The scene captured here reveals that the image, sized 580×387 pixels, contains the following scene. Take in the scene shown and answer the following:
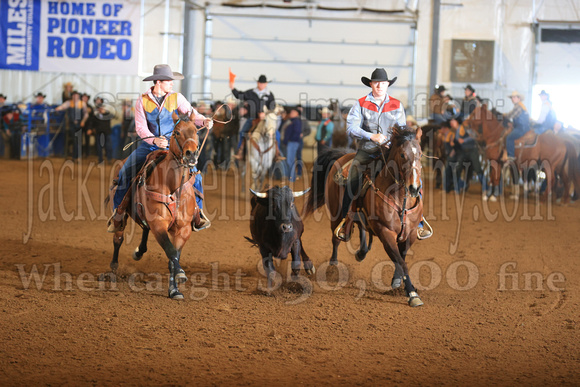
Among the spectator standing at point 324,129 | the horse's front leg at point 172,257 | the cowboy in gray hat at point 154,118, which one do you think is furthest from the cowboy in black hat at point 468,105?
the horse's front leg at point 172,257

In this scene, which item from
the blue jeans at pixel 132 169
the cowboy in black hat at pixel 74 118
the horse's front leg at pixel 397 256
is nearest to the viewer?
the horse's front leg at pixel 397 256

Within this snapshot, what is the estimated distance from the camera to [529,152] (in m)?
15.9

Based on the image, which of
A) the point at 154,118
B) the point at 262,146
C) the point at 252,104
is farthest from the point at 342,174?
the point at 252,104

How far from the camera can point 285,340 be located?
5.51m

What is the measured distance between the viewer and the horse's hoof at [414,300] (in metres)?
6.62

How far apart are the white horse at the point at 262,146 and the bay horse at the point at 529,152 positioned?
498cm

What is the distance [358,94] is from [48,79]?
10652mm

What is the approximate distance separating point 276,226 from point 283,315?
1055 mm

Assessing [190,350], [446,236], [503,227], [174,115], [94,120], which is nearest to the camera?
[190,350]

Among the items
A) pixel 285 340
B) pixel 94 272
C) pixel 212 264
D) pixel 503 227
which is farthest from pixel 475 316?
pixel 503 227

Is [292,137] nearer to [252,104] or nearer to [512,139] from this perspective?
[252,104]

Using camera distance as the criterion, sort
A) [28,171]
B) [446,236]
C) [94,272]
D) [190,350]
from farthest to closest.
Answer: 1. [28,171]
2. [446,236]
3. [94,272]
4. [190,350]

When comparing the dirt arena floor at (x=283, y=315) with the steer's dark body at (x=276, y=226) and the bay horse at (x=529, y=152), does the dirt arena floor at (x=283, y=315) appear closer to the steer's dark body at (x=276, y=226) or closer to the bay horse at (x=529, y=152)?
the steer's dark body at (x=276, y=226)

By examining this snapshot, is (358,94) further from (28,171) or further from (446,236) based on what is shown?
(446,236)
